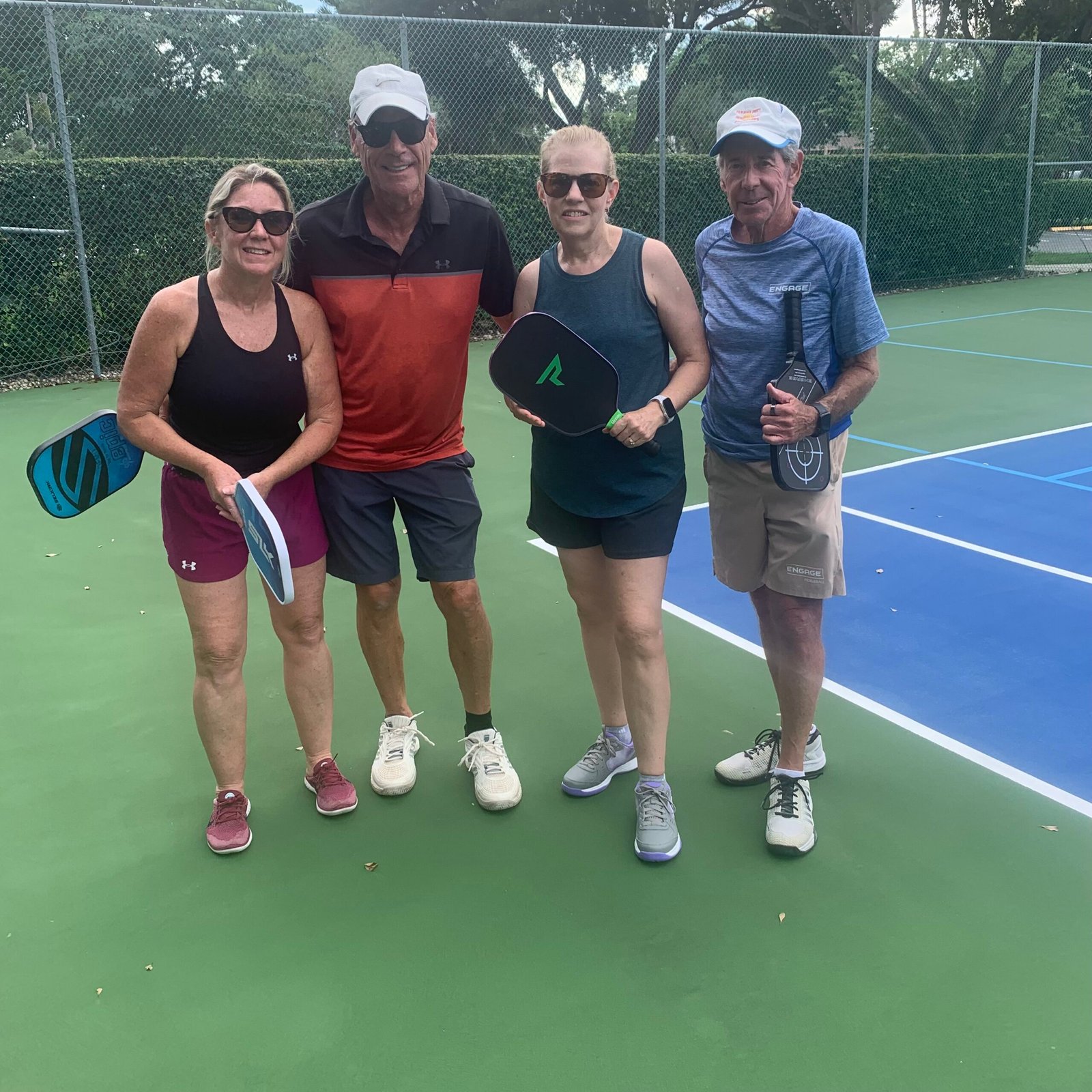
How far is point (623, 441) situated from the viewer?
117 inches

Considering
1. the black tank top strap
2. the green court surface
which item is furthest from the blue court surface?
the black tank top strap

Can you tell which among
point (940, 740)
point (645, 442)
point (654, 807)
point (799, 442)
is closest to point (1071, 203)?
point (940, 740)

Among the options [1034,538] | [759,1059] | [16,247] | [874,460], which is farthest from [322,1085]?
[16,247]

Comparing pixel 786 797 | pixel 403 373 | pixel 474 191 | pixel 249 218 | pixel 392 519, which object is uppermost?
pixel 474 191

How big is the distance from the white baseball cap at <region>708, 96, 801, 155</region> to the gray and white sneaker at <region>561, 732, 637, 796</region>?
6.16 feet

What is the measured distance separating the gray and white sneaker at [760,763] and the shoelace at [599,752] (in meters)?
0.34

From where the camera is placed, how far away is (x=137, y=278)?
453 inches

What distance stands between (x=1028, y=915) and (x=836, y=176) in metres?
15.3

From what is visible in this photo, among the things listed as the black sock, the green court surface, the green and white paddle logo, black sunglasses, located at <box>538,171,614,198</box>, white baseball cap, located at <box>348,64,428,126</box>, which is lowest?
the green court surface

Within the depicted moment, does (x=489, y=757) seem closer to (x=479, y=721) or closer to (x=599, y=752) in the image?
(x=479, y=721)

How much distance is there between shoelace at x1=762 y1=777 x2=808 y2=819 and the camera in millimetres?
3234

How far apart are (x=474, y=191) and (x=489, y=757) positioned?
11.1 m

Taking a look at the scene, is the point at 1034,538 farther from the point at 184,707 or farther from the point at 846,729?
the point at 184,707

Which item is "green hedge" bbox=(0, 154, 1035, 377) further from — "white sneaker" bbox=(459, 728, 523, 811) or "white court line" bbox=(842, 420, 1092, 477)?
"white sneaker" bbox=(459, 728, 523, 811)
